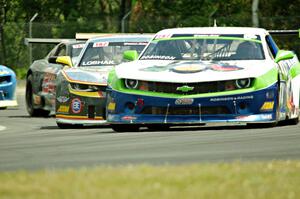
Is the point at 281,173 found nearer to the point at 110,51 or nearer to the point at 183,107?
the point at 183,107

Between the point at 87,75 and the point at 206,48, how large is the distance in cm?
182

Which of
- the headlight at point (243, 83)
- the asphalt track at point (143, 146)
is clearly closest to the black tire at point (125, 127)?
the asphalt track at point (143, 146)

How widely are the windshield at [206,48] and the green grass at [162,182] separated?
5.61 m

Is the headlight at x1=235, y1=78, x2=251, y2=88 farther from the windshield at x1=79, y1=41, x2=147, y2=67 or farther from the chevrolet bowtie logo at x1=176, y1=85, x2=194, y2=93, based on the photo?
the windshield at x1=79, y1=41, x2=147, y2=67

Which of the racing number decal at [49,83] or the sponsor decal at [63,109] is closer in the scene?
the sponsor decal at [63,109]

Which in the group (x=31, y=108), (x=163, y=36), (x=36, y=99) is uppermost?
(x=163, y=36)

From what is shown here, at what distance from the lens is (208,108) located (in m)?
14.0

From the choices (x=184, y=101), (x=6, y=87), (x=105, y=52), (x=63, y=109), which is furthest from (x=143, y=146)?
(x=6, y=87)

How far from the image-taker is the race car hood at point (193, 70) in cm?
1405

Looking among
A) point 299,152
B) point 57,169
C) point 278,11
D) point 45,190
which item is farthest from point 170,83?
point 278,11

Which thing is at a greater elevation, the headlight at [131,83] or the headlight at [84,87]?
the headlight at [131,83]

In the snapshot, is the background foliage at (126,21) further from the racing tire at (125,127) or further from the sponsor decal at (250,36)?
the racing tire at (125,127)

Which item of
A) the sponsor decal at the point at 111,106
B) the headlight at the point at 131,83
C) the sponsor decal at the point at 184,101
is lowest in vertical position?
the sponsor decal at the point at 111,106

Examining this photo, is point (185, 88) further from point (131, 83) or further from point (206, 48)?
point (206, 48)
